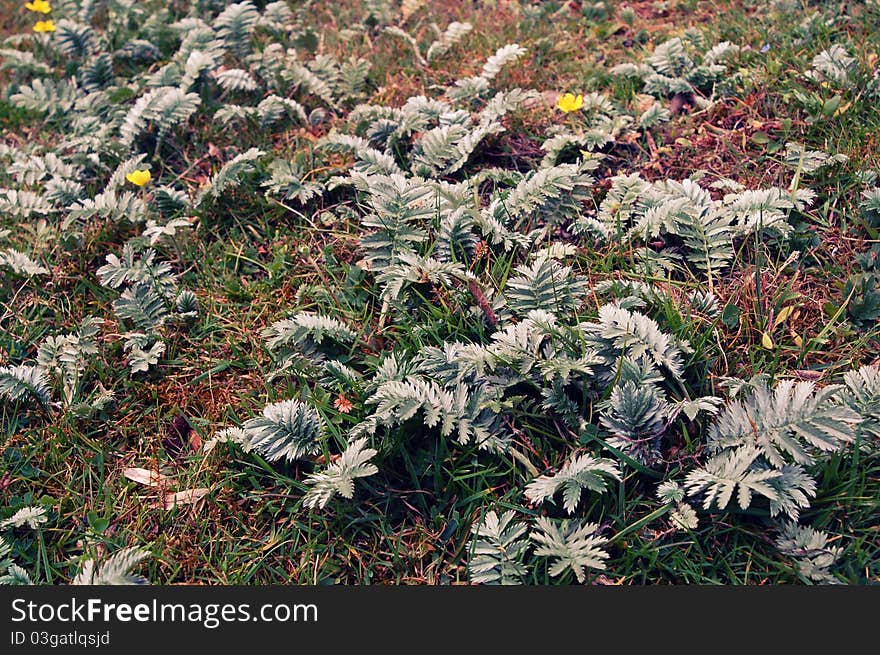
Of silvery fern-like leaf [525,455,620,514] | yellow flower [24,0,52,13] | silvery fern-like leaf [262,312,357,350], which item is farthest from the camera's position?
yellow flower [24,0,52,13]

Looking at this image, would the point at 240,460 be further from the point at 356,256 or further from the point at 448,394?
the point at 356,256

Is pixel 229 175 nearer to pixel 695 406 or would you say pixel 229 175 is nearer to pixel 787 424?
pixel 695 406

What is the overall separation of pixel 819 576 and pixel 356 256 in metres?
1.86

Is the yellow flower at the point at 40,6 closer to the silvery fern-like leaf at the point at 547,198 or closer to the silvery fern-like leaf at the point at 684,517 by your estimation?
the silvery fern-like leaf at the point at 547,198

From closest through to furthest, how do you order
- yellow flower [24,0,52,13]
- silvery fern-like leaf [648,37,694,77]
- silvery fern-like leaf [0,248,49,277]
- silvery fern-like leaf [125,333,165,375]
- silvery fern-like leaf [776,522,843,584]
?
silvery fern-like leaf [776,522,843,584] → silvery fern-like leaf [125,333,165,375] → silvery fern-like leaf [0,248,49,277] → silvery fern-like leaf [648,37,694,77] → yellow flower [24,0,52,13]

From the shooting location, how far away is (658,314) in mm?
2553

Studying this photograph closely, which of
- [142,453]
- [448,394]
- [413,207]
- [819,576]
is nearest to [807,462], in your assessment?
[819,576]

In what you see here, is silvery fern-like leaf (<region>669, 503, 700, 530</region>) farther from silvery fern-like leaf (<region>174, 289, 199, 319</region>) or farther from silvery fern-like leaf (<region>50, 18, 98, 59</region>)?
silvery fern-like leaf (<region>50, 18, 98, 59</region>)

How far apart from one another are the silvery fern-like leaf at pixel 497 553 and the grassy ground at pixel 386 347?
0.24 feet

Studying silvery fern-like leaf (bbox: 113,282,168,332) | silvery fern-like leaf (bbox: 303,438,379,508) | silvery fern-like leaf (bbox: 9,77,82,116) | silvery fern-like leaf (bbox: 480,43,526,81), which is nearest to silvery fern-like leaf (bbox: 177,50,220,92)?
silvery fern-like leaf (bbox: 9,77,82,116)

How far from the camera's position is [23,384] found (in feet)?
8.73

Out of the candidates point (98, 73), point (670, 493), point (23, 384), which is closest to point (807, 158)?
point (670, 493)

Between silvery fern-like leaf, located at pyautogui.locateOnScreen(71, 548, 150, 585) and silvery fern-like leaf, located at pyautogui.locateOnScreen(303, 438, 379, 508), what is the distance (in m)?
0.50

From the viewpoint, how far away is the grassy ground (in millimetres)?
2266
